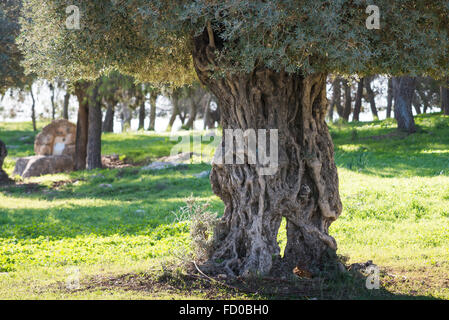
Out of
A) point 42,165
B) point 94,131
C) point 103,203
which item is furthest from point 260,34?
point 42,165

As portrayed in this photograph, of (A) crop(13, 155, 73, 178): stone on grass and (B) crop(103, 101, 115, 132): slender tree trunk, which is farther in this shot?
(B) crop(103, 101, 115, 132): slender tree trunk

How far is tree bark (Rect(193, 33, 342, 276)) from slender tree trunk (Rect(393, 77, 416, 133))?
16194mm

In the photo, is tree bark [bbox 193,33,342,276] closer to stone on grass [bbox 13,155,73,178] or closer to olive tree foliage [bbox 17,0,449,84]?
olive tree foliage [bbox 17,0,449,84]

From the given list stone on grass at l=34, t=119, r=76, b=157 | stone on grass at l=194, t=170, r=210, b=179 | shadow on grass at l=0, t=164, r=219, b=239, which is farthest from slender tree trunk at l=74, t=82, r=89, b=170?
stone on grass at l=194, t=170, r=210, b=179

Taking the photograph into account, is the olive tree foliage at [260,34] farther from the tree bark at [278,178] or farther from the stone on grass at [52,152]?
the stone on grass at [52,152]

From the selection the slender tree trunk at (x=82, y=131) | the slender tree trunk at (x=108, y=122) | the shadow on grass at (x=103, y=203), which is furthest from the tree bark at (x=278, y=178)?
the slender tree trunk at (x=108, y=122)

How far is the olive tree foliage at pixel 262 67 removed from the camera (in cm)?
667

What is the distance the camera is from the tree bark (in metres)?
7.78

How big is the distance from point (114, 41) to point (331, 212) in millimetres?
4410

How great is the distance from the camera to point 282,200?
7828 millimetres

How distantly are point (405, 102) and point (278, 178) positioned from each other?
1712 centimetres

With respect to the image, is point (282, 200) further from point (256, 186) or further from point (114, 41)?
point (114, 41)

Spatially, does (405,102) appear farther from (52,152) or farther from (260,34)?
(260,34)

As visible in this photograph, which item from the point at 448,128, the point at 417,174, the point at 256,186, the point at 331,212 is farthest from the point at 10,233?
the point at 448,128
